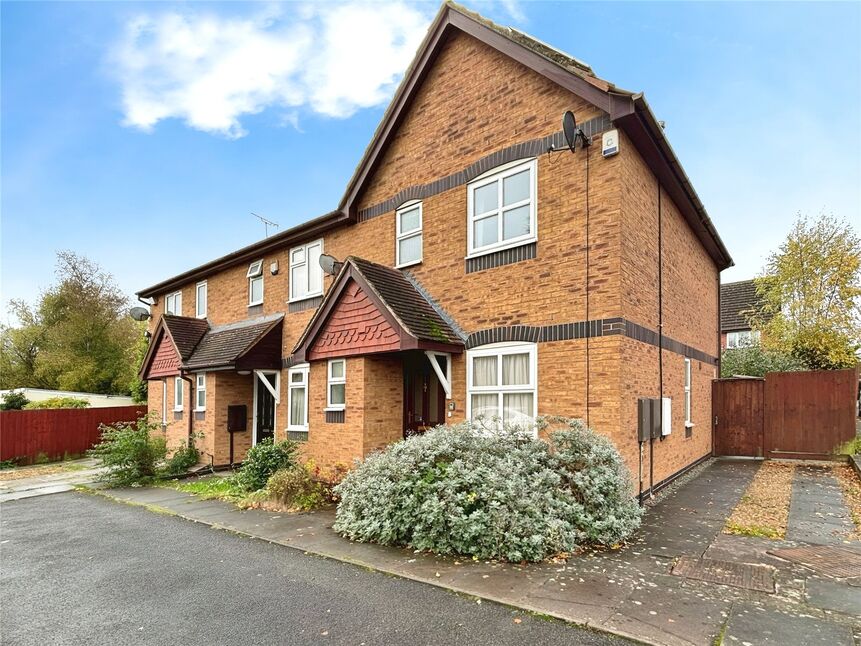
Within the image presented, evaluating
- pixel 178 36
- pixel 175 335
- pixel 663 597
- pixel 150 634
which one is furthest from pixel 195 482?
pixel 663 597

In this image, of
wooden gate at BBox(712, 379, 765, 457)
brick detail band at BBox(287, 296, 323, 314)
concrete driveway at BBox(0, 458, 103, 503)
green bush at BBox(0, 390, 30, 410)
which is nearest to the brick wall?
wooden gate at BBox(712, 379, 765, 457)

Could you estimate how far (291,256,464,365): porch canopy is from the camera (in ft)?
28.8

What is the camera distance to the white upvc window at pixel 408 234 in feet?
34.5

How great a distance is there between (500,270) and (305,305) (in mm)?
5977

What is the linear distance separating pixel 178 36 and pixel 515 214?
6.28 m

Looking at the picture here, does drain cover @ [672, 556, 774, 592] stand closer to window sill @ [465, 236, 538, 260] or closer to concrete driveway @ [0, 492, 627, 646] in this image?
concrete driveway @ [0, 492, 627, 646]

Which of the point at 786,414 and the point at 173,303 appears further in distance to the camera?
the point at 173,303

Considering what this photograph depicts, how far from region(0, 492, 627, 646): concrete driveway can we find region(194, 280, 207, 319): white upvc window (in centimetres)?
1037

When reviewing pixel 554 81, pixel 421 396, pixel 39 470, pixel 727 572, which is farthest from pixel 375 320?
pixel 39 470

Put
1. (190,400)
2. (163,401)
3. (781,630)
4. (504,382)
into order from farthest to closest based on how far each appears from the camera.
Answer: (163,401), (190,400), (504,382), (781,630)

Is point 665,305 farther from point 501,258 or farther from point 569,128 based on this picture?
point 569,128

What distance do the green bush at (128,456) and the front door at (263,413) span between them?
258cm

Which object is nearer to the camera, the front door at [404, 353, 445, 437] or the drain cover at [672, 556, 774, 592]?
the drain cover at [672, 556, 774, 592]

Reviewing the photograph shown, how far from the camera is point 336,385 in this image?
10359 millimetres
